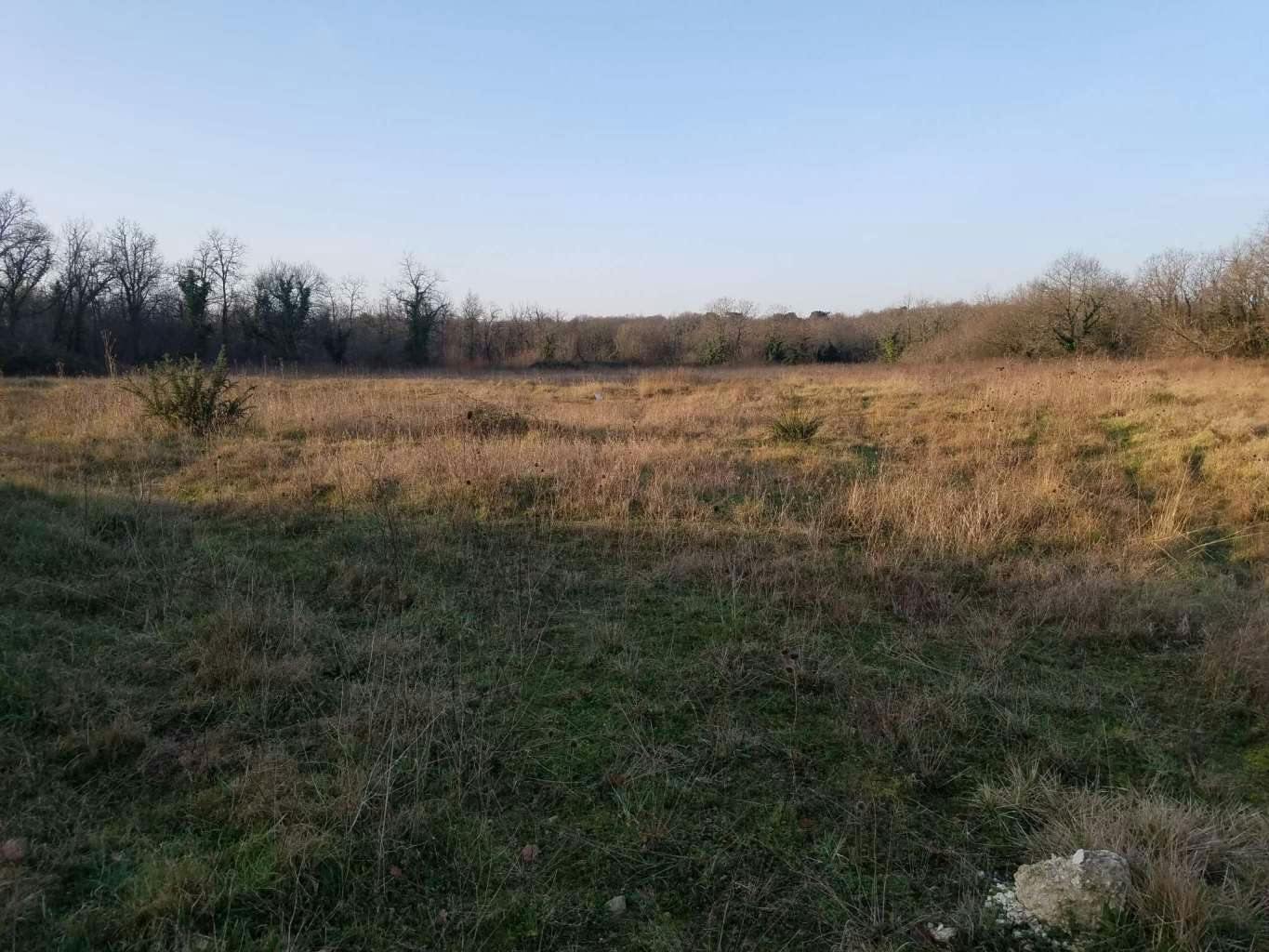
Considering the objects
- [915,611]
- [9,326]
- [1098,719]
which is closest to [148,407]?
[915,611]

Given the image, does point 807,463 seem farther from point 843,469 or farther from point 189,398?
point 189,398

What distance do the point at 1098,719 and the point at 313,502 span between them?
21.4 ft

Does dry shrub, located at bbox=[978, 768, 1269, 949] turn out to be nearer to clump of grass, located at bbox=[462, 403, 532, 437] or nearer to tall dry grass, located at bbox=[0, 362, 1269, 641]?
tall dry grass, located at bbox=[0, 362, 1269, 641]

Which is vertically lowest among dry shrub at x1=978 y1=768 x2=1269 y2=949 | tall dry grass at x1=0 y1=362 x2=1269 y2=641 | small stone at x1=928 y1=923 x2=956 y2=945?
small stone at x1=928 y1=923 x2=956 y2=945

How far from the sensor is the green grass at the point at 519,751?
7.43 feet

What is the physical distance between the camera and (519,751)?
3.11 meters

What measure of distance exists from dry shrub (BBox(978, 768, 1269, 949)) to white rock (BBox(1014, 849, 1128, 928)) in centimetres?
8

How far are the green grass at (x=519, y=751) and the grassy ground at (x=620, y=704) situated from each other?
2 cm

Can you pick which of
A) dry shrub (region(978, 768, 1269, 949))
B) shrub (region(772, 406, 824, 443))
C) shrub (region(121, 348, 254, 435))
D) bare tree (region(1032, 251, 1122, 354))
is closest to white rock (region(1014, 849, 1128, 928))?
dry shrub (region(978, 768, 1269, 949))

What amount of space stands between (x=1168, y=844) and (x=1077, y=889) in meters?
0.45

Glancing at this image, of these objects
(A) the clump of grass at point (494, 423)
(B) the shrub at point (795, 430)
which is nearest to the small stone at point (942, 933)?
(B) the shrub at point (795, 430)

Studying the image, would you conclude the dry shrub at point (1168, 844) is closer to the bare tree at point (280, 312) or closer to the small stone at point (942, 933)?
the small stone at point (942, 933)

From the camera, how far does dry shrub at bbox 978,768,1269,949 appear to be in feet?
6.88

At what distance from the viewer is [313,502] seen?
7.17 meters
